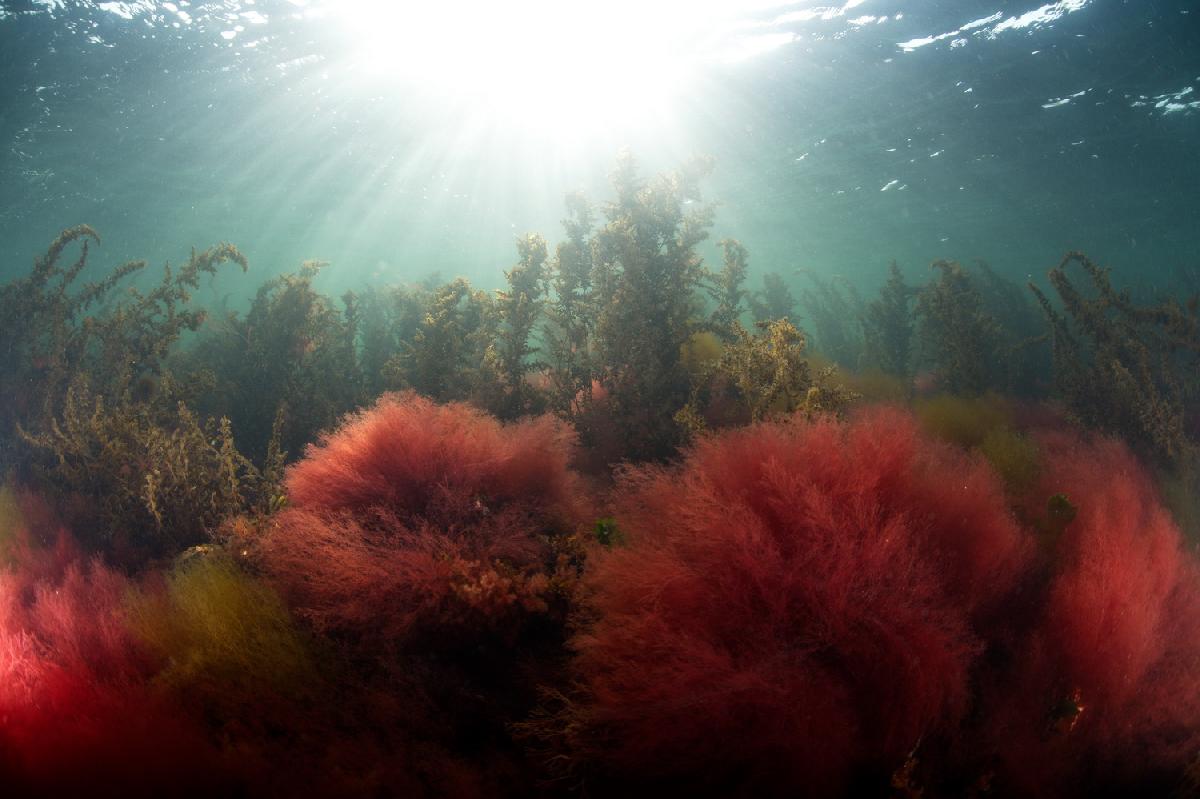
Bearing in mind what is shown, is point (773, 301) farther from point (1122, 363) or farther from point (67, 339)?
point (67, 339)

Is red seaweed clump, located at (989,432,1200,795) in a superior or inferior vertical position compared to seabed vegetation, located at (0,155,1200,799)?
inferior

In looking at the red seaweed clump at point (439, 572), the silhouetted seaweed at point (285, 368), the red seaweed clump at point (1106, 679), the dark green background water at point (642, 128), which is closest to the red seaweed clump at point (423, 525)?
the red seaweed clump at point (439, 572)

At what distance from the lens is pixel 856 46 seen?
1292 cm

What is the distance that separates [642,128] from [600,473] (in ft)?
51.8

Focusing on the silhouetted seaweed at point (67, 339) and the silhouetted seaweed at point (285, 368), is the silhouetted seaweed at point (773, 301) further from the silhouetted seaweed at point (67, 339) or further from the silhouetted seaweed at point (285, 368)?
the silhouetted seaweed at point (67, 339)

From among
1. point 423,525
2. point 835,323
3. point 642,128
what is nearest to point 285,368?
point 423,525

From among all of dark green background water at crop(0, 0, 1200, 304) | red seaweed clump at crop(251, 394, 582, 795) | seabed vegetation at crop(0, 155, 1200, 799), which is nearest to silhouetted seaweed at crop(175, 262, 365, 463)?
seabed vegetation at crop(0, 155, 1200, 799)

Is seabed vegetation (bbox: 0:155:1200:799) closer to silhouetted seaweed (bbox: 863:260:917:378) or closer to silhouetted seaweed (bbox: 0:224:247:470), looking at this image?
silhouetted seaweed (bbox: 0:224:247:470)

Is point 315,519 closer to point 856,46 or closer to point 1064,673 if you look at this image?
point 1064,673

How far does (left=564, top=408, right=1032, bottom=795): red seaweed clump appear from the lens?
96.3 inches

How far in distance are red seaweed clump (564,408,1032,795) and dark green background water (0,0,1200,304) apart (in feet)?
40.2

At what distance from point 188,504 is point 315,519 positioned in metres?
2.69

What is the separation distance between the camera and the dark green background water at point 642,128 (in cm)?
1248

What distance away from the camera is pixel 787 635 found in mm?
2613
